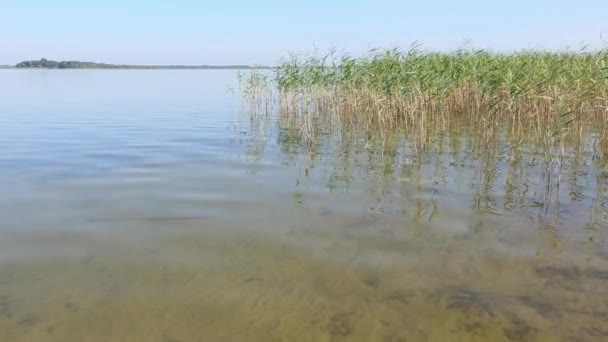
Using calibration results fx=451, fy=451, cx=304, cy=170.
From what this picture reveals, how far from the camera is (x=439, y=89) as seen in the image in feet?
55.1

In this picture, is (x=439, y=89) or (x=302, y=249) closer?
(x=302, y=249)

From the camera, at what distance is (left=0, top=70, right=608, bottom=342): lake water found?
3.96 meters

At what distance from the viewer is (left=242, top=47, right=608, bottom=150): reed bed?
47.3ft

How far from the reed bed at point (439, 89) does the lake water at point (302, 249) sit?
381 centimetres

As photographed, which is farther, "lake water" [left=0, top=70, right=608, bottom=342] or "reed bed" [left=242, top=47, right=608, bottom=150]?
"reed bed" [left=242, top=47, right=608, bottom=150]

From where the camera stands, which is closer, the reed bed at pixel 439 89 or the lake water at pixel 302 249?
the lake water at pixel 302 249

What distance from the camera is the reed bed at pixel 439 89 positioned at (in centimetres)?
1441

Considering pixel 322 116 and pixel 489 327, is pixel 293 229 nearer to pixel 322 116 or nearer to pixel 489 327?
pixel 489 327

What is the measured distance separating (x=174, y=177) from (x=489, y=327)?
721 centimetres

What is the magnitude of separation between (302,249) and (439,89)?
1286cm

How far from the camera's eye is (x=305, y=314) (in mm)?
4117

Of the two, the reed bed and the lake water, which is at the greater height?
the reed bed

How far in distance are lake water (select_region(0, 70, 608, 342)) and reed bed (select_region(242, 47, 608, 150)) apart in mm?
3813

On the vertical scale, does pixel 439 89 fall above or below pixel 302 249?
above
